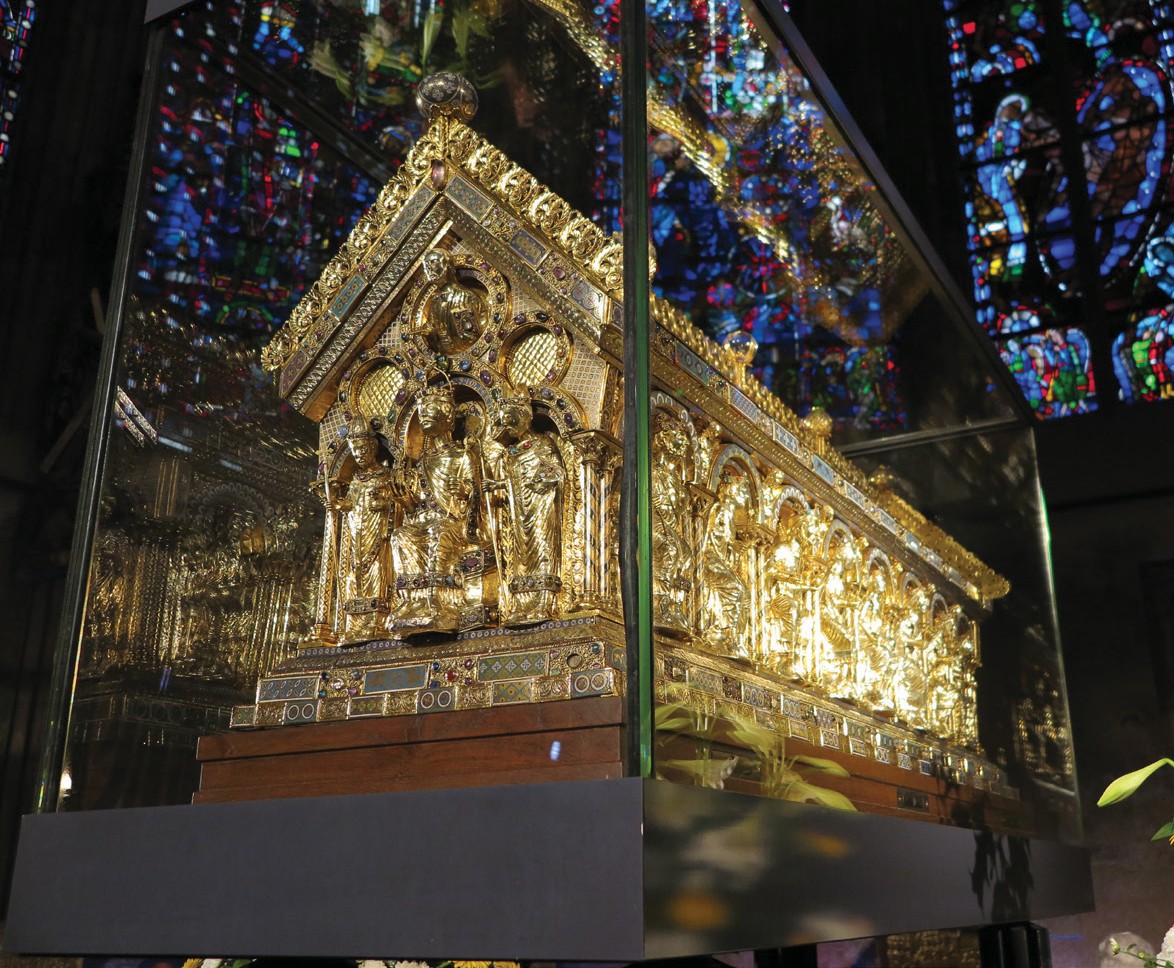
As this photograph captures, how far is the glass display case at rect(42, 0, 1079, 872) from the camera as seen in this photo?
276 centimetres

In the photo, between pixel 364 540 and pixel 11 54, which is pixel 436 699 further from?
pixel 11 54

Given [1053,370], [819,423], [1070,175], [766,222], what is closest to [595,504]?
[819,423]

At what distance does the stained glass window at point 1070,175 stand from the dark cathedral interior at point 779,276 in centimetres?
2

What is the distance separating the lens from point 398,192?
10.9 feet

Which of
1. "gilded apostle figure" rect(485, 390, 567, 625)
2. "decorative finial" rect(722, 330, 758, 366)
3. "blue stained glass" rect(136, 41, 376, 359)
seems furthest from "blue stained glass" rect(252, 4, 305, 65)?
"decorative finial" rect(722, 330, 758, 366)

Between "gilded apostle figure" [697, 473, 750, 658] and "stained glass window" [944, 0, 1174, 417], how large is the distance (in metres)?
4.83

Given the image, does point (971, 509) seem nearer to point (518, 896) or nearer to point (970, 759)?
point (970, 759)

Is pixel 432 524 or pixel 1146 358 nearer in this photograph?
pixel 432 524

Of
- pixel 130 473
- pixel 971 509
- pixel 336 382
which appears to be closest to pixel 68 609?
pixel 130 473

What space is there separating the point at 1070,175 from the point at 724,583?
6065mm

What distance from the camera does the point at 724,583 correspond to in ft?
11.2

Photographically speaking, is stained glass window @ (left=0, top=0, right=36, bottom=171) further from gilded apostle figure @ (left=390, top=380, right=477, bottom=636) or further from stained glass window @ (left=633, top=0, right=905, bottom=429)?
gilded apostle figure @ (left=390, top=380, right=477, bottom=636)

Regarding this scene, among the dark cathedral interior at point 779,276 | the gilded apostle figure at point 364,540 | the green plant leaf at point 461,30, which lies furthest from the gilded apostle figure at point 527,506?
the green plant leaf at point 461,30

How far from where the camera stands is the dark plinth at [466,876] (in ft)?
6.46
